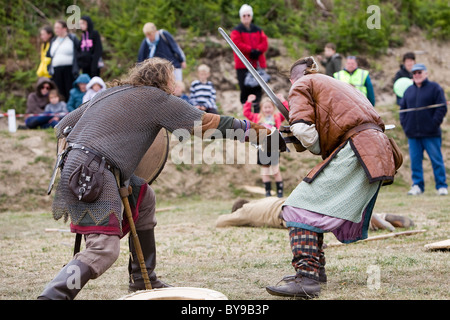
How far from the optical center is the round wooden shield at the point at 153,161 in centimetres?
466

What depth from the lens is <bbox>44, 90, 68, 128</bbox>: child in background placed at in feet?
39.7

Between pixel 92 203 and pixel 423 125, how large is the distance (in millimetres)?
7640

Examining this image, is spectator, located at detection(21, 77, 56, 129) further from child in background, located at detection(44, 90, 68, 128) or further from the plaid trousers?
the plaid trousers

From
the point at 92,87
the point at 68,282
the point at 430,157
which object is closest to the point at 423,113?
the point at 430,157

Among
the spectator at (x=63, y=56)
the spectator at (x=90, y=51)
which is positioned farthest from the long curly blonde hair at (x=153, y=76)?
the spectator at (x=63, y=56)

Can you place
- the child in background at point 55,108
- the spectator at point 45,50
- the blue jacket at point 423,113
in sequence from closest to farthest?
the blue jacket at point 423,113 < the child in background at point 55,108 < the spectator at point 45,50

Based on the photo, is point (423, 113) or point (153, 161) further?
point (423, 113)

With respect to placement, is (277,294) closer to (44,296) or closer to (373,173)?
(373,173)

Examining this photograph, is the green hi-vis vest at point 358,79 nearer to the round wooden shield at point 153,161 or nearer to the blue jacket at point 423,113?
the blue jacket at point 423,113

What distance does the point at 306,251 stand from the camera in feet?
13.7

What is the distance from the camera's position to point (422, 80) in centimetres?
1072

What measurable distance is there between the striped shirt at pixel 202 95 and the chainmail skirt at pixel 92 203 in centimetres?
798

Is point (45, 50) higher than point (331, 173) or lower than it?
higher

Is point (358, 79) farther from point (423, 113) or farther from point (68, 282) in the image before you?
point (68, 282)
